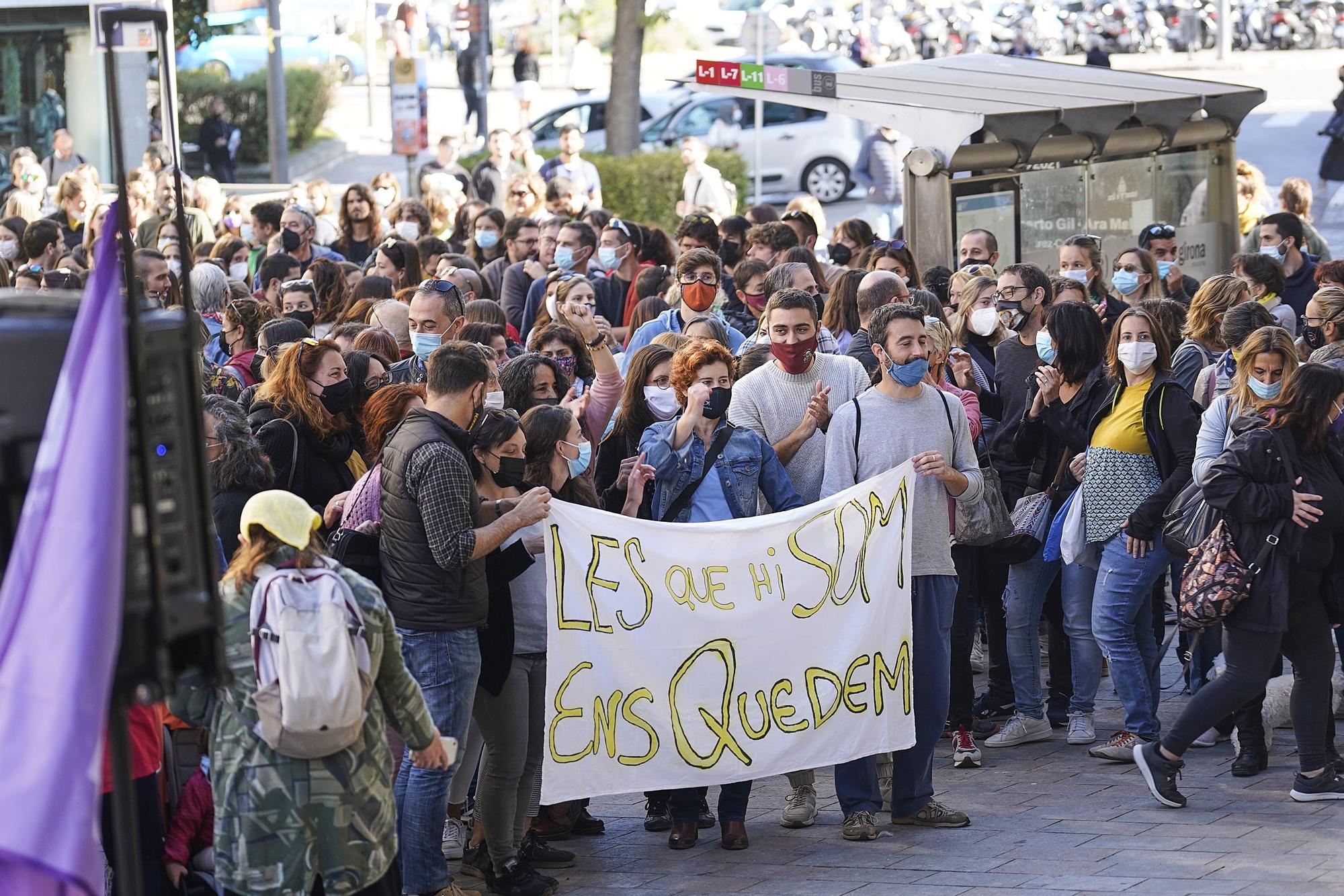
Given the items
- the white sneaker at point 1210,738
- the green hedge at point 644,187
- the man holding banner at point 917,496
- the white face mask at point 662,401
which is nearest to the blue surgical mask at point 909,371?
the man holding banner at point 917,496

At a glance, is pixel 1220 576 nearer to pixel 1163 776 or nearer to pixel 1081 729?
pixel 1163 776

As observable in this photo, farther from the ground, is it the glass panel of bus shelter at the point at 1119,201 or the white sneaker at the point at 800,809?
the glass panel of bus shelter at the point at 1119,201

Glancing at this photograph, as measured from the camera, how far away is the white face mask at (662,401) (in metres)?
7.43

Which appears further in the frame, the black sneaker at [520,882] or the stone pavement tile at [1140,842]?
the stone pavement tile at [1140,842]

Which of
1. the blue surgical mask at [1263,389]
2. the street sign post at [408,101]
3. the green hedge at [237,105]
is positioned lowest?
the blue surgical mask at [1263,389]

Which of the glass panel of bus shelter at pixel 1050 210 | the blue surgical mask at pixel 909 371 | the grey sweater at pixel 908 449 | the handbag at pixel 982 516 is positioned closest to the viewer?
the blue surgical mask at pixel 909 371

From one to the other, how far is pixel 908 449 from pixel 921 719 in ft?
3.43

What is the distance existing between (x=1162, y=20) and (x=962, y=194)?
108 feet

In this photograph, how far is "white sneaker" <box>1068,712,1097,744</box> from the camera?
816 cm

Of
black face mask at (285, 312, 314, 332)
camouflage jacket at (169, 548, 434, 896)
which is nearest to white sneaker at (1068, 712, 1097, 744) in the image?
camouflage jacket at (169, 548, 434, 896)

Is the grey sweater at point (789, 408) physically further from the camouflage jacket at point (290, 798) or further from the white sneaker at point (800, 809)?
the camouflage jacket at point (290, 798)

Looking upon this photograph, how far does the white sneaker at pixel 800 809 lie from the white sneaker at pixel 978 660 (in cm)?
232

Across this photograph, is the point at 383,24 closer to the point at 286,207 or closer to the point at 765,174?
the point at 765,174

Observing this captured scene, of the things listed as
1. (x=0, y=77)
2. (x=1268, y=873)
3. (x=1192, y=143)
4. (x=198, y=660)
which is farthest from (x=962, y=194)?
(x=0, y=77)
